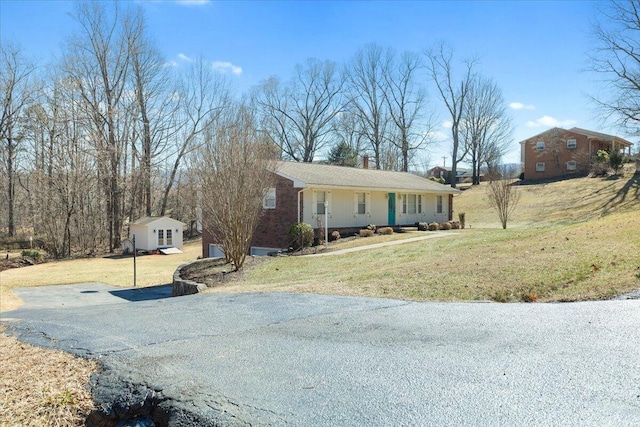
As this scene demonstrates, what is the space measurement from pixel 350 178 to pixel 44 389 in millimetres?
23078

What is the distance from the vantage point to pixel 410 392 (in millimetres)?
4035

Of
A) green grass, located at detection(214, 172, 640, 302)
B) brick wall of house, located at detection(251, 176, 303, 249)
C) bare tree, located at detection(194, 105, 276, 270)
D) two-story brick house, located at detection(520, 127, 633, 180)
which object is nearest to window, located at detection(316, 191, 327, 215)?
brick wall of house, located at detection(251, 176, 303, 249)

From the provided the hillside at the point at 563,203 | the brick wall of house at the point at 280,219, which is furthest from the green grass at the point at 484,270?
the hillside at the point at 563,203

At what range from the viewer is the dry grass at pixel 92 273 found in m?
20.8

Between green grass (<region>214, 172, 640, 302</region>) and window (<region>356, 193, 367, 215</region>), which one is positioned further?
window (<region>356, 193, 367, 215</region>)

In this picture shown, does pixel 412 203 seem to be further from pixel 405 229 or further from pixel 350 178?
pixel 350 178

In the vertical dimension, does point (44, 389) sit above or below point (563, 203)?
below

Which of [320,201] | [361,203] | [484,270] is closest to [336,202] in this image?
[320,201]

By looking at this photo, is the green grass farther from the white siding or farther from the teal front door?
the teal front door

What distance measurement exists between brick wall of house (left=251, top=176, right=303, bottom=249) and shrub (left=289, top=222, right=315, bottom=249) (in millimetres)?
711

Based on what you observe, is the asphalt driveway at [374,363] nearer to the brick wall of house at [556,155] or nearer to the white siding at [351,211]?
the white siding at [351,211]

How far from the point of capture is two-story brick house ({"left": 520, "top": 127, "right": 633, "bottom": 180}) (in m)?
48.9

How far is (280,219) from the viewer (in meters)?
23.0

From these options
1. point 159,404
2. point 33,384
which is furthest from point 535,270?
point 33,384
